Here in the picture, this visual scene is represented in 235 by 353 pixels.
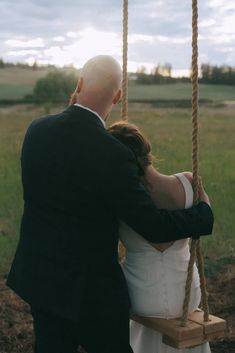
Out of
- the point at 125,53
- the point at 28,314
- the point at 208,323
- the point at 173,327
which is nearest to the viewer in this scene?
the point at 173,327

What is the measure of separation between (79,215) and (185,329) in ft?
2.47

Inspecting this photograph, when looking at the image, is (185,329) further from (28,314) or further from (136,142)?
(28,314)

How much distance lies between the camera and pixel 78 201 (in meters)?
2.80

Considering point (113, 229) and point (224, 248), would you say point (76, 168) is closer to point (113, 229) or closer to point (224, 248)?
point (113, 229)

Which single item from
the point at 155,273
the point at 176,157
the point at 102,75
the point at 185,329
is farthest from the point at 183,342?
the point at 176,157

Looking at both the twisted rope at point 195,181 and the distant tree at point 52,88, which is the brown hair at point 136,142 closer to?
the twisted rope at point 195,181

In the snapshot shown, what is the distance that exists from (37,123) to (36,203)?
35 cm

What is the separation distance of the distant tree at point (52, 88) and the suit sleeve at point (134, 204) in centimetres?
2888

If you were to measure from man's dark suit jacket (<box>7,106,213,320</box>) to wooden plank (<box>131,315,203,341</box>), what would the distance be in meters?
0.24

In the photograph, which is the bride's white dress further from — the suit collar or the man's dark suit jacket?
the suit collar

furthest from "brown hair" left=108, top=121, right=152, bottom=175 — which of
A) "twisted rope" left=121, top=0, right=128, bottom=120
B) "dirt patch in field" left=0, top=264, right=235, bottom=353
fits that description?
"dirt patch in field" left=0, top=264, right=235, bottom=353

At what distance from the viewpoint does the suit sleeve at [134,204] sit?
274cm

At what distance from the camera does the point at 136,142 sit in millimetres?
2973

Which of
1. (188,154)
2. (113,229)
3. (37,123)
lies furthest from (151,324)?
(188,154)
